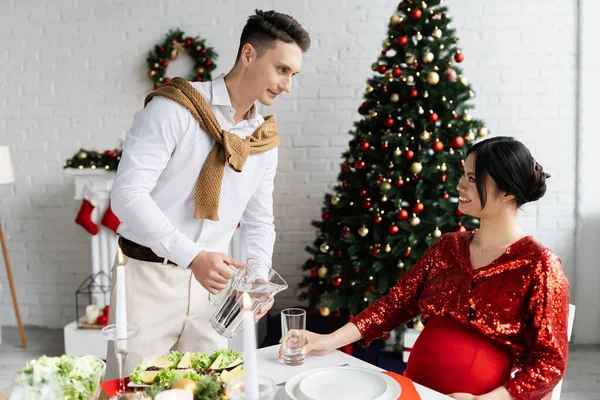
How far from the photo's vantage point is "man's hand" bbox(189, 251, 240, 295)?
56.8 inches

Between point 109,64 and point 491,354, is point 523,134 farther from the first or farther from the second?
point 109,64

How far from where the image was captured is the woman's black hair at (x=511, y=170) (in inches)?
59.9

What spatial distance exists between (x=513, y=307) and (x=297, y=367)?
0.59 m

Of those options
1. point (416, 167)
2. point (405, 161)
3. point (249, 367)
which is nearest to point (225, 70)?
point (405, 161)

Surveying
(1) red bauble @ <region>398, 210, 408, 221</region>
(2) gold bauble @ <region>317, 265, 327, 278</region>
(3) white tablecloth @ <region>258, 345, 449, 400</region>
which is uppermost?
(1) red bauble @ <region>398, 210, 408, 221</region>

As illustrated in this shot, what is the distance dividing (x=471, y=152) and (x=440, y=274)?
0.36 metres

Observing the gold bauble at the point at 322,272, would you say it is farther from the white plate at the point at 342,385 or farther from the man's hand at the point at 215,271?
the white plate at the point at 342,385

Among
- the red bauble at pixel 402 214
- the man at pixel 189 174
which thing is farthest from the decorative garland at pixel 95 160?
the man at pixel 189 174

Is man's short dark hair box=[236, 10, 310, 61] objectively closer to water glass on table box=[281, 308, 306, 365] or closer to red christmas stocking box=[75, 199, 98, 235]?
water glass on table box=[281, 308, 306, 365]

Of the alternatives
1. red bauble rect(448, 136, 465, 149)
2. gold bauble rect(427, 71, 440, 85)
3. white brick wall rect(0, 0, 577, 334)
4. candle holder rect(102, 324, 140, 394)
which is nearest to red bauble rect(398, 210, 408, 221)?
red bauble rect(448, 136, 465, 149)

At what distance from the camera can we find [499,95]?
11.9 ft

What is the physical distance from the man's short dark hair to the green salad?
108cm

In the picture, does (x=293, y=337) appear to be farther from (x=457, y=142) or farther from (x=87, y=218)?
(x=87, y=218)

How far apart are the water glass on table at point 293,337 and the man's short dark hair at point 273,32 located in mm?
820
